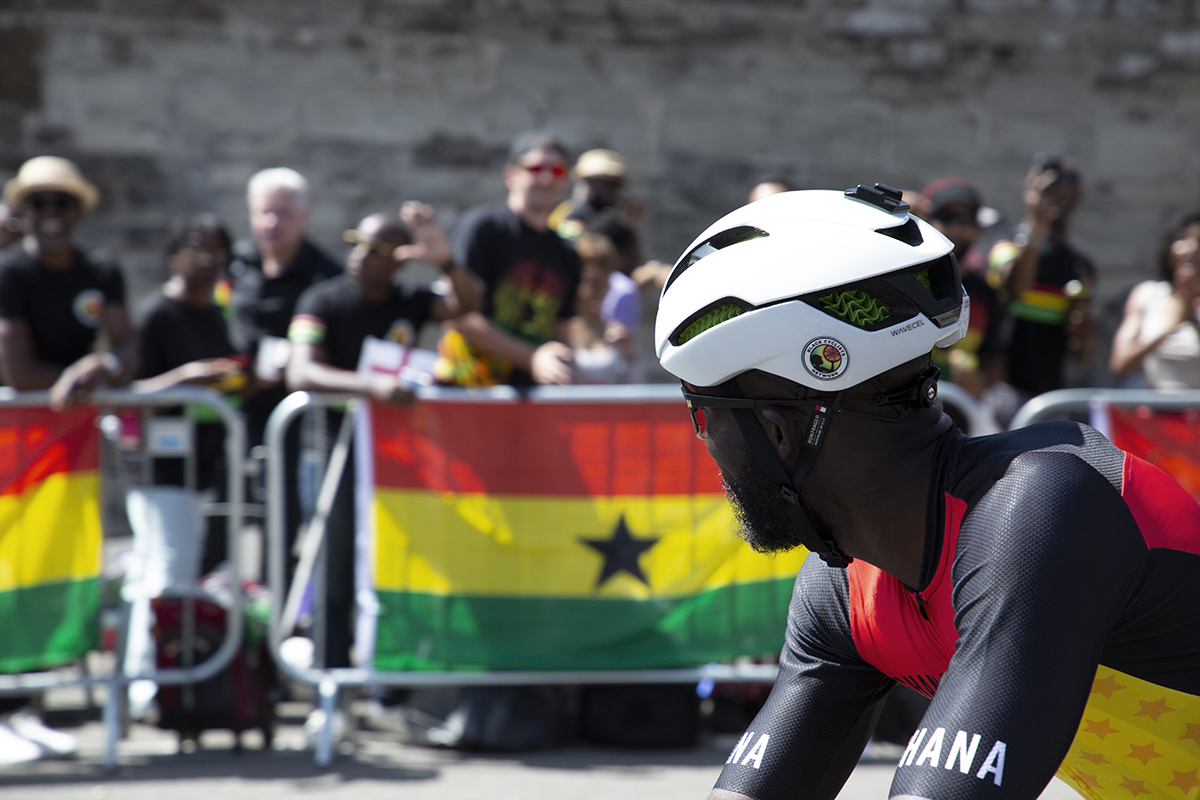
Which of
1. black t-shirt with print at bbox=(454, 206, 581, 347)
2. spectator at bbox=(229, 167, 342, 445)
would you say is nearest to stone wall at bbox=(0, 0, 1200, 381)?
spectator at bbox=(229, 167, 342, 445)

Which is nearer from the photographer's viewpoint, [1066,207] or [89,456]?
[89,456]

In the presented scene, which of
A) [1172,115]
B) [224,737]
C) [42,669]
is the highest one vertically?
[1172,115]

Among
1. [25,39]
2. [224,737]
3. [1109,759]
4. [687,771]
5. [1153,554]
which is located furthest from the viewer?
[25,39]

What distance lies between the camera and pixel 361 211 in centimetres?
966

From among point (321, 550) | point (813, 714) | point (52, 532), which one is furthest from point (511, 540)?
point (813, 714)

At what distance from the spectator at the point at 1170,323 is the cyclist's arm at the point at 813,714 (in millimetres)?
4381

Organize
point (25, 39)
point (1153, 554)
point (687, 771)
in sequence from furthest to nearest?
1. point (25, 39)
2. point (687, 771)
3. point (1153, 554)

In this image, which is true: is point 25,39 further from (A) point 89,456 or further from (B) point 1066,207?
(B) point 1066,207

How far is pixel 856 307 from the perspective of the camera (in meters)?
1.68

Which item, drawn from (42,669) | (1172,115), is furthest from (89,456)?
(1172,115)

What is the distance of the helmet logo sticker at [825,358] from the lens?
5.48 feet

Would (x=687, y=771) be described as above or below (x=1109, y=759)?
below

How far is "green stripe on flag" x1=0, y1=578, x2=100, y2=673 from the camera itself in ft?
15.4

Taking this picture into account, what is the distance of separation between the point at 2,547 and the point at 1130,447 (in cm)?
459
